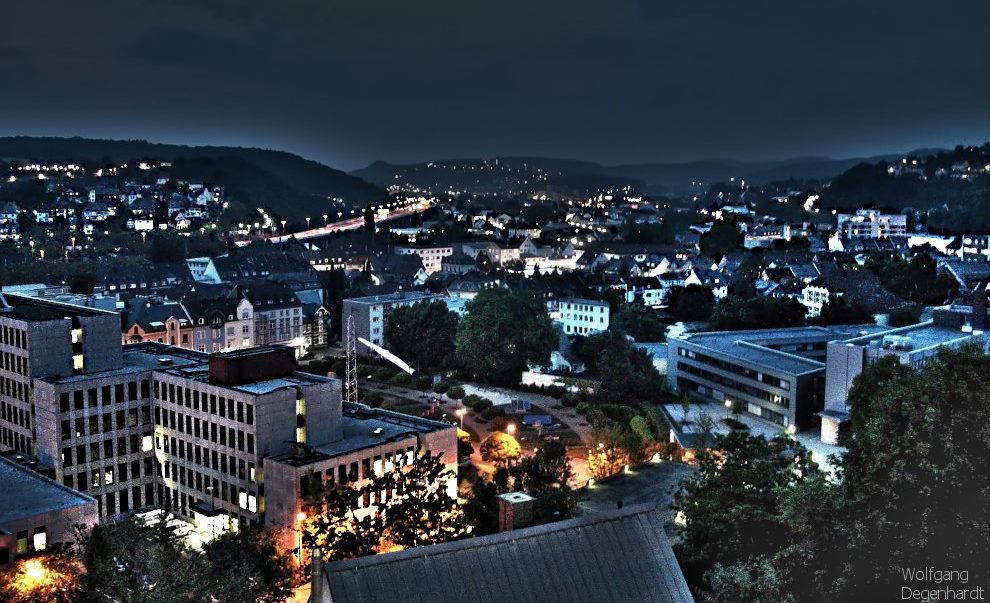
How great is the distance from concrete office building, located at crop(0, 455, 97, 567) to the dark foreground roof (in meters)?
12.7

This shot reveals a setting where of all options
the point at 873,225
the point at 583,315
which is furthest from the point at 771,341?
the point at 873,225

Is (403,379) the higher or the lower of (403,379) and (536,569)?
the lower

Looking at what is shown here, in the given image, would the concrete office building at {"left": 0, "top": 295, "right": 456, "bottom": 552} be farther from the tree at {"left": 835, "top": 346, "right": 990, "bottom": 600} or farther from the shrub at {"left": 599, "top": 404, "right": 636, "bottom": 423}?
the tree at {"left": 835, "top": 346, "right": 990, "bottom": 600}

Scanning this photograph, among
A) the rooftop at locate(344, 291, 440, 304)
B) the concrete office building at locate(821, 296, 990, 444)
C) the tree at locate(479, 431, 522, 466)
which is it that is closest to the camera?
the tree at locate(479, 431, 522, 466)

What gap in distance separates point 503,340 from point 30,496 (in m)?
31.6

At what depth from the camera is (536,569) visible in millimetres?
13172

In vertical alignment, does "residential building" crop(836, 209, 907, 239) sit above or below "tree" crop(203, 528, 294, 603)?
above

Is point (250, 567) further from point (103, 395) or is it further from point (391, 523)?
point (103, 395)

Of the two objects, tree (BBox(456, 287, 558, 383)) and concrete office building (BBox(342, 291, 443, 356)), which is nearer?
tree (BBox(456, 287, 558, 383))

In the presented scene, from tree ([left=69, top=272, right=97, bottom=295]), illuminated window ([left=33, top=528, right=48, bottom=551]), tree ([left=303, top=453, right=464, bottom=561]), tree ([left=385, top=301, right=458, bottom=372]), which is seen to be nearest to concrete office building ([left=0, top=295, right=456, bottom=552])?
tree ([left=303, top=453, right=464, bottom=561])

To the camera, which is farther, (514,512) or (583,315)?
(583,315)

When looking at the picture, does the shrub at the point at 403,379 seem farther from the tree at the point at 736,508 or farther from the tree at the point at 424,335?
the tree at the point at 736,508

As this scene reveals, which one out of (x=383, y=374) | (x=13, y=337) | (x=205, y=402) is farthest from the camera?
(x=383, y=374)

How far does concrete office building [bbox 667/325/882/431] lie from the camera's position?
1614 inches
